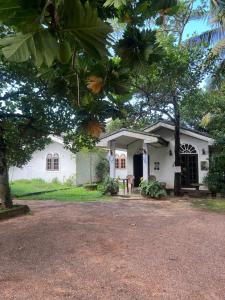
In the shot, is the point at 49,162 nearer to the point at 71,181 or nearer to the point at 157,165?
the point at 71,181

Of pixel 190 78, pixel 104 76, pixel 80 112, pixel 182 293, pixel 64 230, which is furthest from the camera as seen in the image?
pixel 190 78

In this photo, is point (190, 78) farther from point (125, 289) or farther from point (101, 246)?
point (125, 289)

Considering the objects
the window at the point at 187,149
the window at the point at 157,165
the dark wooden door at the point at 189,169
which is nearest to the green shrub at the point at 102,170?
the window at the point at 157,165

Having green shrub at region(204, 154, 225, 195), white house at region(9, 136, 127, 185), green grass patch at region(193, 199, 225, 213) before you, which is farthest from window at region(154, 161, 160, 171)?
white house at region(9, 136, 127, 185)

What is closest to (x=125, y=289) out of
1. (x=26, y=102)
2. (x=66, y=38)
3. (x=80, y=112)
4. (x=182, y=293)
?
(x=182, y=293)

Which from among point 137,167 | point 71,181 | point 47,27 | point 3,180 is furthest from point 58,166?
point 47,27

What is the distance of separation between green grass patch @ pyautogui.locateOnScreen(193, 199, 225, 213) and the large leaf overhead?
11311mm

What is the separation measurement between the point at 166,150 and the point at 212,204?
4.96 m

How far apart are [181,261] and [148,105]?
34.1 feet

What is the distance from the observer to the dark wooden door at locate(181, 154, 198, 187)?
1655cm

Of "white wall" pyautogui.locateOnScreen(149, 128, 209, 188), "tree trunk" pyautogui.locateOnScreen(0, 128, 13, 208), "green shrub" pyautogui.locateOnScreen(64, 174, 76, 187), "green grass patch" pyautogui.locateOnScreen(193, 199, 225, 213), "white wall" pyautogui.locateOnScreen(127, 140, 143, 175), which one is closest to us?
"tree trunk" pyautogui.locateOnScreen(0, 128, 13, 208)

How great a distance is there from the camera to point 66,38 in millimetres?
1000

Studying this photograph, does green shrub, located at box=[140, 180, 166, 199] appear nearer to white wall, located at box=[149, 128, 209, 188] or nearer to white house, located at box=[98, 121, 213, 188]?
white house, located at box=[98, 121, 213, 188]

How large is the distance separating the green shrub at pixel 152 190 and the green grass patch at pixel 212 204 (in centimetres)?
156
